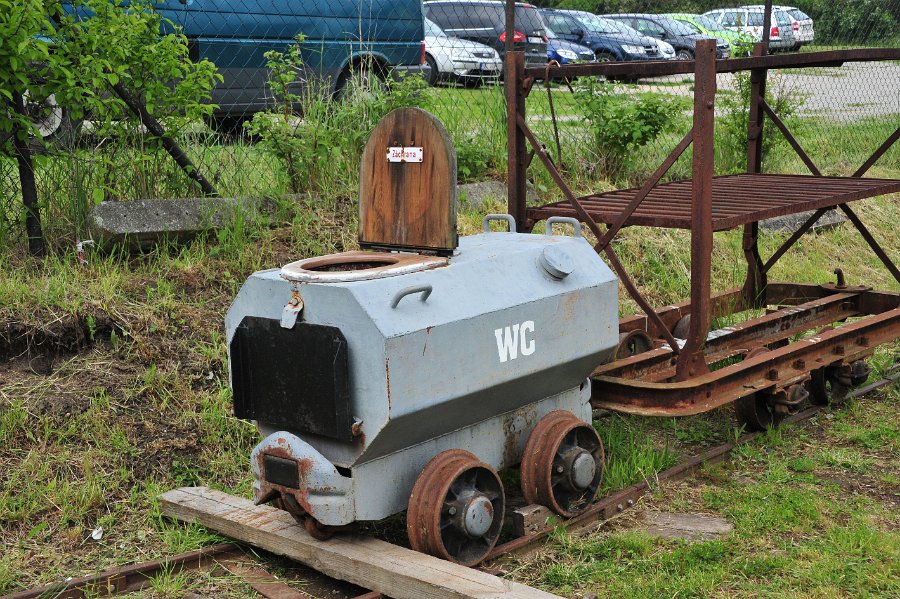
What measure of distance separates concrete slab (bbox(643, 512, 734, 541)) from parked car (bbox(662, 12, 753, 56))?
6.38 metres

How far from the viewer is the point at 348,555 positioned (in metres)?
3.54

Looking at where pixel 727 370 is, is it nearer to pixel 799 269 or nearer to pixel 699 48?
pixel 699 48

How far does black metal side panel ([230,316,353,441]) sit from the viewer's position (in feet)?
11.1

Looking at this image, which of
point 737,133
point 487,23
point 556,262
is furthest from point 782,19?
point 556,262

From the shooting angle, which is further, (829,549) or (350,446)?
(829,549)

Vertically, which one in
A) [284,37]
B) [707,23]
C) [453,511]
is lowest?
[453,511]

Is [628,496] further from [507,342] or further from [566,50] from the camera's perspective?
[566,50]

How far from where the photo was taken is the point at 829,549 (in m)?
3.83

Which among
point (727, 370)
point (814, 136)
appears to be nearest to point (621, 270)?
point (727, 370)

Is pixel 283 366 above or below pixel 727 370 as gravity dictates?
above

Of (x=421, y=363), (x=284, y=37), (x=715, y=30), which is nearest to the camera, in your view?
(x=421, y=363)

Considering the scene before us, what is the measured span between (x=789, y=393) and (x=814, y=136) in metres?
8.37

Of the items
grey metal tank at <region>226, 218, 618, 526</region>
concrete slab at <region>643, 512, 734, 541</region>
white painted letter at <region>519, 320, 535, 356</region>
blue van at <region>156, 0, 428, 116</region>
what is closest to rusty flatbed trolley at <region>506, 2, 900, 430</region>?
concrete slab at <region>643, 512, 734, 541</region>

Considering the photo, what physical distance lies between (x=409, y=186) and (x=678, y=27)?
1266cm
